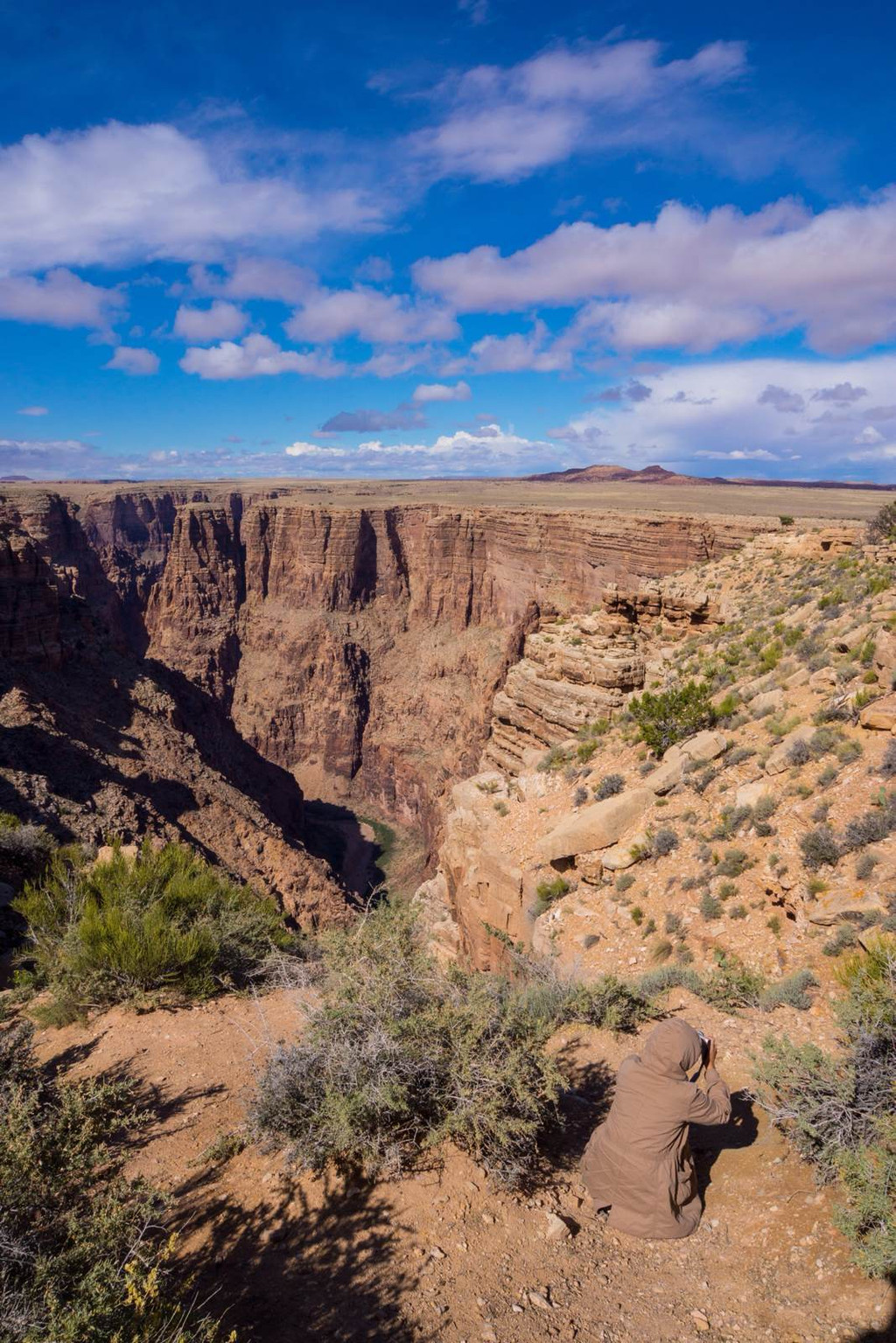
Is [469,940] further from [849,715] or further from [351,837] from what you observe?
[351,837]

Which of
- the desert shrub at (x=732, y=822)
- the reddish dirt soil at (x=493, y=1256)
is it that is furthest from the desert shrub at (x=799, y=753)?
the reddish dirt soil at (x=493, y=1256)

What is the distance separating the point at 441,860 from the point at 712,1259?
499 inches

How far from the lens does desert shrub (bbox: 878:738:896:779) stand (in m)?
9.48

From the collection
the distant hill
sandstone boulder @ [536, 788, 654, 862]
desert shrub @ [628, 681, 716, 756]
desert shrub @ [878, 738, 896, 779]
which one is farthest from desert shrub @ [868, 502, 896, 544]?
the distant hill

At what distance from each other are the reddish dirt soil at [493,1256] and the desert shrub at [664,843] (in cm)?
579

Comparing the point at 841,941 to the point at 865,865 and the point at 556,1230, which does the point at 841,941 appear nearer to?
the point at 865,865

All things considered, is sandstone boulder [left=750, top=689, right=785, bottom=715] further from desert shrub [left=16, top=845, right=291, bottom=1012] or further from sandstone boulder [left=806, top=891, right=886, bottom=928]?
desert shrub [left=16, top=845, right=291, bottom=1012]

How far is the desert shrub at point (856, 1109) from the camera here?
13.5 ft

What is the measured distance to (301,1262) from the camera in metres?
4.23

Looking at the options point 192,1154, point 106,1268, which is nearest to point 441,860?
point 192,1154

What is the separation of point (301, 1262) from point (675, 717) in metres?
11.9

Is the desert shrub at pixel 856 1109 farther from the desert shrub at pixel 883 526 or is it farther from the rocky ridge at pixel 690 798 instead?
the desert shrub at pixel 883 526

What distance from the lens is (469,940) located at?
591 inches

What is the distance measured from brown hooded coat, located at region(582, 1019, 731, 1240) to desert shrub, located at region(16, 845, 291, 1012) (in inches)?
208
